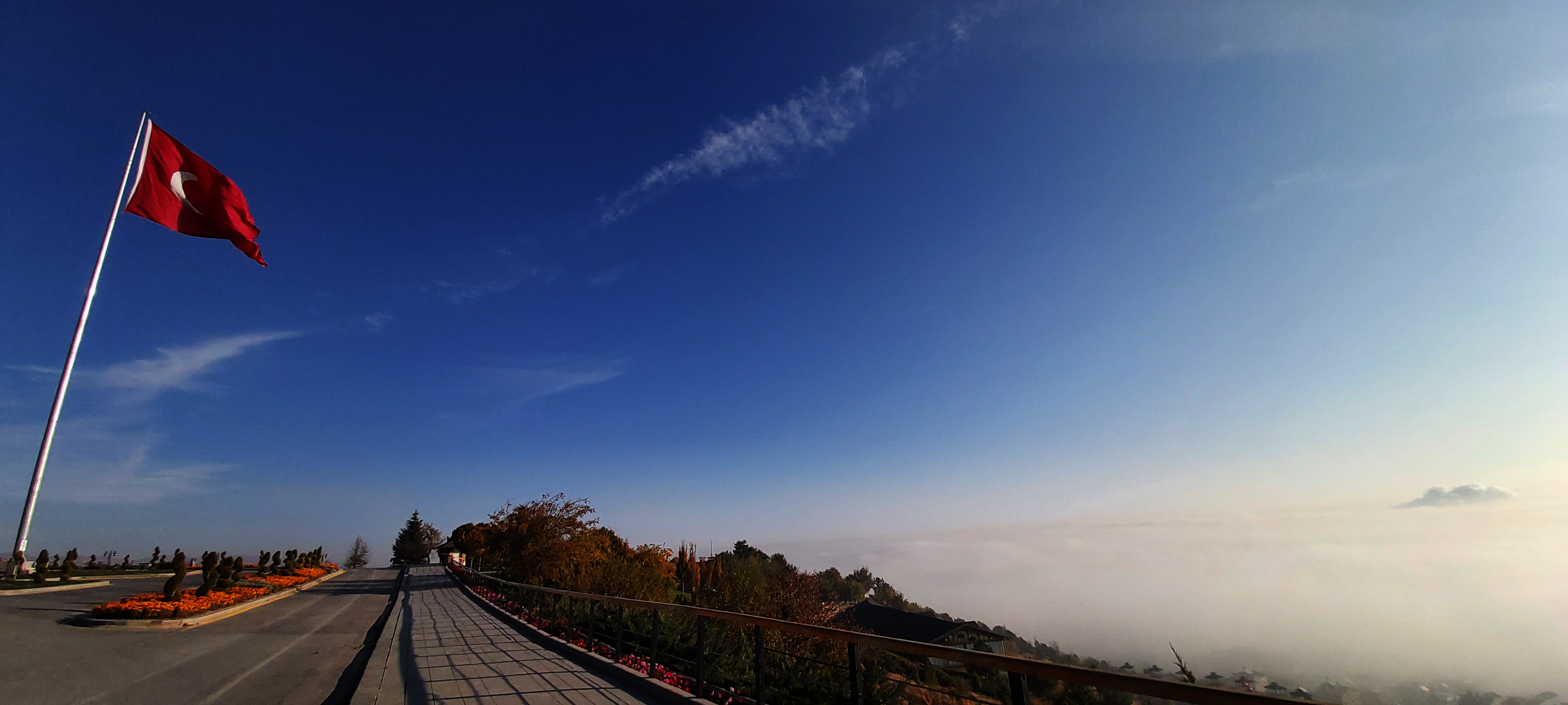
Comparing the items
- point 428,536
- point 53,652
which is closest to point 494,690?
point 53,652

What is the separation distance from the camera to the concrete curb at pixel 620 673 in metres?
6.42

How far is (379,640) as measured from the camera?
1182 cm

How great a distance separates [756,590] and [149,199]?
61.4 feet

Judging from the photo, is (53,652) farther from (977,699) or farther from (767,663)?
(977,699)

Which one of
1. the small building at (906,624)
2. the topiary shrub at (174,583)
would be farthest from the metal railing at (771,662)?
the small building at (906,624)

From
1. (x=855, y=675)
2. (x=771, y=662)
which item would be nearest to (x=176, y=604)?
(x=771, y=662)

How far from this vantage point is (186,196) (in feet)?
28.7

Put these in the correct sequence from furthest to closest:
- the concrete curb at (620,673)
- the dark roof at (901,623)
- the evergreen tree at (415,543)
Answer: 1. the evergreen tree at (415,543)
2. the dark roof at (901,623)
3. the concrete curb at (620,673)

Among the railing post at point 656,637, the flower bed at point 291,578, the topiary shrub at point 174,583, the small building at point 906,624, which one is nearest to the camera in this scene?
the railing post at point 656,637

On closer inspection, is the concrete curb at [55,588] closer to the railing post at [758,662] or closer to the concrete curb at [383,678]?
the concrete curb at [383,678]

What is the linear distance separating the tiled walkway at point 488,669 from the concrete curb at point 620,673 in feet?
0.56

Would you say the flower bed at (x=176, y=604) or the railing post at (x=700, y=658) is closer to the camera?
the railing post at (x=700, y=658)

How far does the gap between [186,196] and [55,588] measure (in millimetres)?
26252

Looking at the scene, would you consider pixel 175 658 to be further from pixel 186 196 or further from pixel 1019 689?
pixel 1019 689
